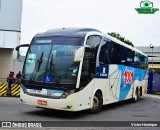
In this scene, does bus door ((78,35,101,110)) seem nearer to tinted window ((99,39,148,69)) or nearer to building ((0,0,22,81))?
tinted window ((99,39,148,69))

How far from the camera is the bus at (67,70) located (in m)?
A: 11.4

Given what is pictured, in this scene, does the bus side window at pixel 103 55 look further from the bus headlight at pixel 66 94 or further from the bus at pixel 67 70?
the bus headlight at pixel 66 94

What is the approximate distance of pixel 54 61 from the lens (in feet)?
38.9

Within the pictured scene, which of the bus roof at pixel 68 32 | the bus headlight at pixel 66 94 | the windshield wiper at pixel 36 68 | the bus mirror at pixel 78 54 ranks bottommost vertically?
the bus headlight at pixel 66 94

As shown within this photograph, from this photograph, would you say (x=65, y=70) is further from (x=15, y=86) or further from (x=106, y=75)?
(x=15, y=86)

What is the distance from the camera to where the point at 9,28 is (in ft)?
106

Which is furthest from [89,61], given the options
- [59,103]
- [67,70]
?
[59,103]

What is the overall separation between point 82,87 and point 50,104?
1319mm

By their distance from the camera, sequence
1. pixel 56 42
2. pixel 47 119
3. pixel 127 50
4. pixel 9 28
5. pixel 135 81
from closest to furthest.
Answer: pixel 47 119 → pixel 56 42 → pixel 127 50 → pixel 135 81 → pixel 9 28

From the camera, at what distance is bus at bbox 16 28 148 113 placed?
11.4m

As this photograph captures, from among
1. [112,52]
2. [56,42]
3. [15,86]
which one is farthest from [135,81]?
[56,42]

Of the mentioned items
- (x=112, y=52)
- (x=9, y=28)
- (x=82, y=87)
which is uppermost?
(x=9, y=28)

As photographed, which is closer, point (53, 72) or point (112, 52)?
point (53, 72)

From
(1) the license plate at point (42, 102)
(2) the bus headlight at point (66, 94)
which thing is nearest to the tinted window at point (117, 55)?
(2) the bus headlight at point (66, 94)
